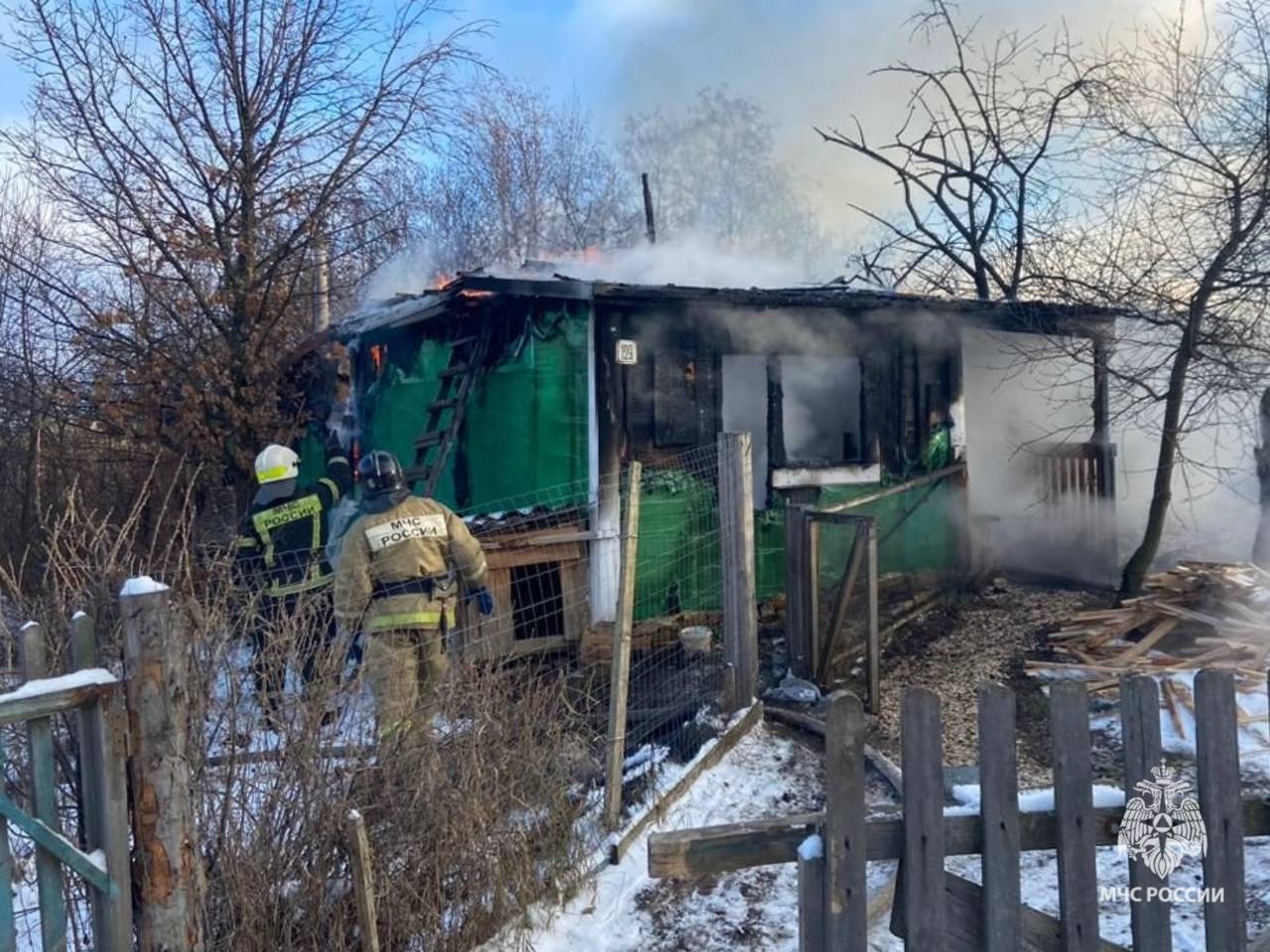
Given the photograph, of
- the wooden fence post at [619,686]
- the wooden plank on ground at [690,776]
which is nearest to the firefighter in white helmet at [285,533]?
the wooden fence post at [619,686]

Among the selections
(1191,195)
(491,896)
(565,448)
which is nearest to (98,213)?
(565,448)

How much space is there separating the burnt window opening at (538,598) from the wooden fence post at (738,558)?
2.17m

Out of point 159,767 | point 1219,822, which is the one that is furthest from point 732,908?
point 159,767

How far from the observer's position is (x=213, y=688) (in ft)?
10.1

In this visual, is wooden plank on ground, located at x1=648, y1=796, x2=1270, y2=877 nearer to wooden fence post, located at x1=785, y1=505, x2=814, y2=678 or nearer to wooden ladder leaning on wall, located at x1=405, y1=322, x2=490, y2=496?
wooden fence post, located at x1=785, y1=505, x2=814, y2=678

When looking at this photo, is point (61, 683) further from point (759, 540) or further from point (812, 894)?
point (759, 540)

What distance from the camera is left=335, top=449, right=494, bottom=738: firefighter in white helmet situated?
517 centimetres

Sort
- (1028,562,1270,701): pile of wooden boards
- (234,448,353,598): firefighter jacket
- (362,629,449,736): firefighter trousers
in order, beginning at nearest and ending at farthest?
1. (362,629,449,736): firefighter trousers
2. (234,448,353,598): firefighter jacket
3. (1028,562,1270,701): pile of wooden boards

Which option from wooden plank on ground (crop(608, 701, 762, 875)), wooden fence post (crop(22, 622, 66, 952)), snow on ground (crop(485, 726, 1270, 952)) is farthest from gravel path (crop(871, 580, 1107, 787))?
wooden fence post (crop(22, 622, 66, 952))

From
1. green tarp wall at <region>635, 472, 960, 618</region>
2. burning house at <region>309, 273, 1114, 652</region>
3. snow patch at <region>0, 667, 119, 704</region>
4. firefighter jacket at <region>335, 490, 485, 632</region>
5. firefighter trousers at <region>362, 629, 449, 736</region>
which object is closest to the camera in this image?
snow patch at <region>0, 667, 119, 704</region>

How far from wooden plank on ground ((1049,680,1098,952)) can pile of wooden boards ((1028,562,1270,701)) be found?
4896mm

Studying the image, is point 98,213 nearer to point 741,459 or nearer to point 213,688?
point 741,459

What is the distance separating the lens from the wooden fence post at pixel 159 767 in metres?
2.35

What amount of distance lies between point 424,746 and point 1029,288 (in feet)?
37.2
